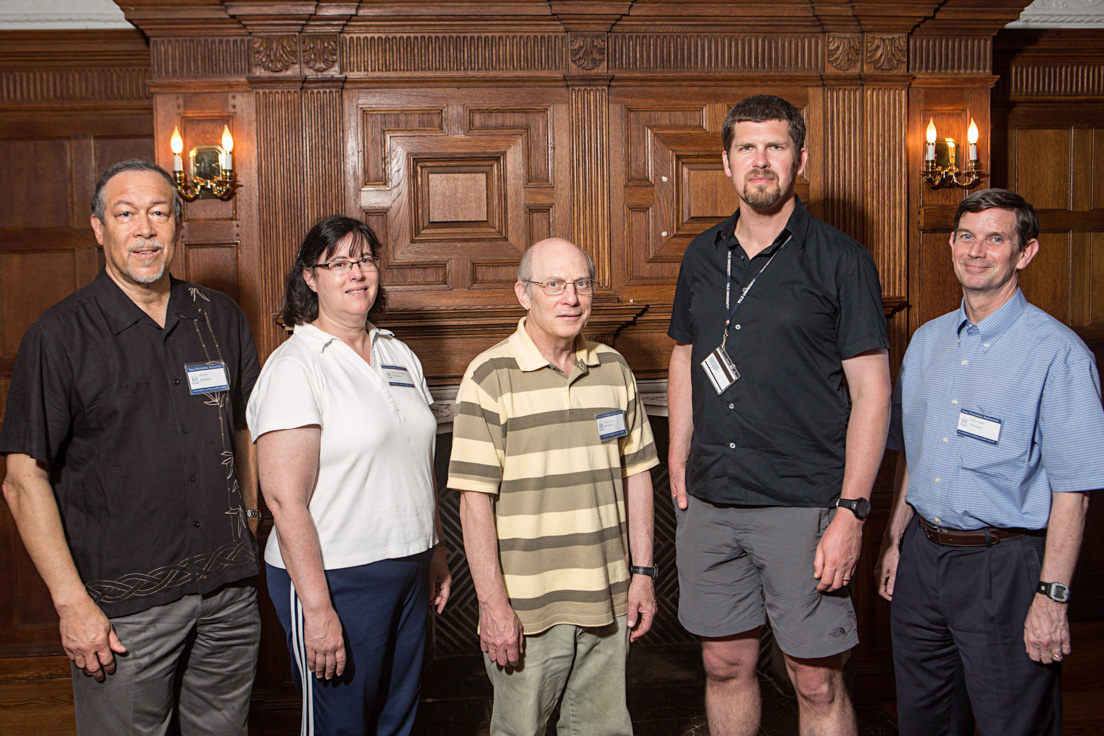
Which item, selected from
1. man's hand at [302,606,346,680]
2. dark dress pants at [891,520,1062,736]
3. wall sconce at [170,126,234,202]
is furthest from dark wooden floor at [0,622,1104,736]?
wall sconce at [170,126,234,202]

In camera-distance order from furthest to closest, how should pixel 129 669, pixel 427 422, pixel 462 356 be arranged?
pixel 462 356 → pixel 427 422 → pixel 129 669

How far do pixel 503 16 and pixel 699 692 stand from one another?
9.25 ft

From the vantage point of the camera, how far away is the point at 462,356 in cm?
311

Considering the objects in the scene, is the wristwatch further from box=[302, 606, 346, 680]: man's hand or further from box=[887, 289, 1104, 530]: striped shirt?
box=[302, 606, 346, 680]: man's hand

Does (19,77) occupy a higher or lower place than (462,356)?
higher

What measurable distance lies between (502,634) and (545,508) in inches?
11.6

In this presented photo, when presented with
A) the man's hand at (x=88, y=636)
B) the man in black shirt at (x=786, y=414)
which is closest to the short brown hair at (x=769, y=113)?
the man in black shirt at (x=786, y=414)

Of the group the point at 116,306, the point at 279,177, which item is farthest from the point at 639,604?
the point at 279,177

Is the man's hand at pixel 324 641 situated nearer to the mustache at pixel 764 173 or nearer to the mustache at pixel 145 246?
the mustache at pixel 145 246

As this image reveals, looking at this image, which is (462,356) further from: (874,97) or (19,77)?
(19,77)

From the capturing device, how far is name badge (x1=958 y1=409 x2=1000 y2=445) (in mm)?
1831

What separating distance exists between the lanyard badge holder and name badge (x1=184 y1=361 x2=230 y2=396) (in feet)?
3.96

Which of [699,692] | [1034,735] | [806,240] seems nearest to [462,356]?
[806,240]

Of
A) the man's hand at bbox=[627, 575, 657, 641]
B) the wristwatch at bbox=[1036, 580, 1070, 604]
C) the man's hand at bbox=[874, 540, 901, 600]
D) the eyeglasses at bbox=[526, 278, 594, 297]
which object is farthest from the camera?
the man's hand at bbox=[874, 540, 901, 600]
